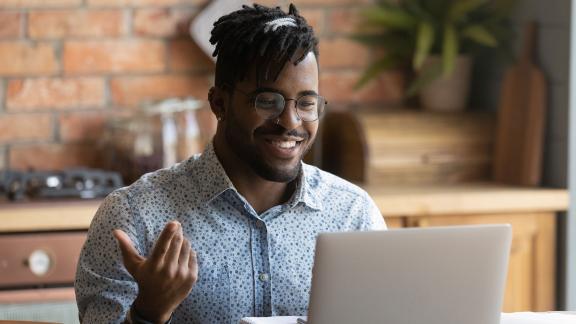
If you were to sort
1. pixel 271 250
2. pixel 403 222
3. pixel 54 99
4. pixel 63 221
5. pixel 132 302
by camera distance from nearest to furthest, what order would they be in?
pixel 132 302 < pixel 271 250 < pixel 63 221 < pixel 403 222 < pixel 54 99

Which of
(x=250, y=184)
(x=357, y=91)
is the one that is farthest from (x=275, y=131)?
(x=357, y=91)

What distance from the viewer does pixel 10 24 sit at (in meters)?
3.19

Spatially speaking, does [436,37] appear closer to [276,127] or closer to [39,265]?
[39,265]

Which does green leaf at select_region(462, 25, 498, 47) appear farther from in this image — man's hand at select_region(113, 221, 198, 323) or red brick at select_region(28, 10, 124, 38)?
man's hand at select_region(113, 221, 198, 323)

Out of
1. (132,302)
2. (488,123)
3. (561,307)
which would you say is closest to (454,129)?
(488,123)

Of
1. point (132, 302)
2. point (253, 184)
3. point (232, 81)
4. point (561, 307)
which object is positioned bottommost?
point (561, 307)

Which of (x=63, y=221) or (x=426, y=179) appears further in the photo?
(x=426, y=179)

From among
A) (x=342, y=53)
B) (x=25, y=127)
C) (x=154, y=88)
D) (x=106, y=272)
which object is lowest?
(x=106, y=272)

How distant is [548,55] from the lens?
3.20 m

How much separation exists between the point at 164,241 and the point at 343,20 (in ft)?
6.61

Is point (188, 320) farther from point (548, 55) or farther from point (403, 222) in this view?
point (548, 55)

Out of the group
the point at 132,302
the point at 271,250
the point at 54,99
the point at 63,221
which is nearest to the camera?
the point at 132,302

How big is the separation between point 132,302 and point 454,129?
5.58 feet

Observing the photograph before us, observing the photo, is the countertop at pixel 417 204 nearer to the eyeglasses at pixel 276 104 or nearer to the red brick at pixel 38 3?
the red brick at pixel 38 3
